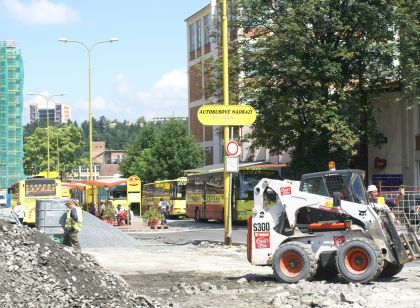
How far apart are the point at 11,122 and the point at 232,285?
7240 centimetres

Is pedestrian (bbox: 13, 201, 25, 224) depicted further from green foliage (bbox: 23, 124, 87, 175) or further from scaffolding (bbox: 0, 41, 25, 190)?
green foliage (bbox: 23, 124, 87, 175)

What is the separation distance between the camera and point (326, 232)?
15.1m

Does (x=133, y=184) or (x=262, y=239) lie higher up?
(x=133, y=184)

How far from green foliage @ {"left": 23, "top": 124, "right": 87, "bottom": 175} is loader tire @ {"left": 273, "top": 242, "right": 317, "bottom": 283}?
95802 millimetres

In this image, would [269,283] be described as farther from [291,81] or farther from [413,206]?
[291,81]

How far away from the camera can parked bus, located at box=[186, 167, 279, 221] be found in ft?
134

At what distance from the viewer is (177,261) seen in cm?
2088

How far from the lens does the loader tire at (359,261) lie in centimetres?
1428

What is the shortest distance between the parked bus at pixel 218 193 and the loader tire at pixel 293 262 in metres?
24.4

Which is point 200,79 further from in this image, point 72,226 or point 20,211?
point 72,226

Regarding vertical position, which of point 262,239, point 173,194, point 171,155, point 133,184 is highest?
point 171,155

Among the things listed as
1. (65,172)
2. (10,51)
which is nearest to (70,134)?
(65,172)

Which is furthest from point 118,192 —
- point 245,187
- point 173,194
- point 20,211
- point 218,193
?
point 20,211

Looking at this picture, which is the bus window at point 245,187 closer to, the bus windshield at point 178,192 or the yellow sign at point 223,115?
the yellow sign at point 223,115
